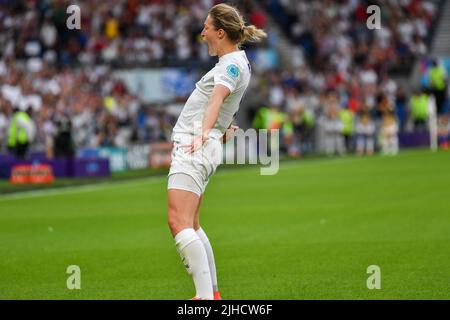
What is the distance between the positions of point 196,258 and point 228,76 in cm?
154

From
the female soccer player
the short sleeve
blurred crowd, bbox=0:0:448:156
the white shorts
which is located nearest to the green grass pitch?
the female soccer player

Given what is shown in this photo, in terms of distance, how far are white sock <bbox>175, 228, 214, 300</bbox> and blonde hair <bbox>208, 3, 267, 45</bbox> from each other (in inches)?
66.3

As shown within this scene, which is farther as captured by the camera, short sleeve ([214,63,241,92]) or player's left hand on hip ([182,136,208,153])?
short sleeve ([214,63,241,92])

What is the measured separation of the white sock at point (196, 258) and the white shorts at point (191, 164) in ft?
1.24

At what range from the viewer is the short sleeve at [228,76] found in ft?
30.0

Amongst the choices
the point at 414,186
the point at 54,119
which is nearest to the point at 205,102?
the point at 414,186

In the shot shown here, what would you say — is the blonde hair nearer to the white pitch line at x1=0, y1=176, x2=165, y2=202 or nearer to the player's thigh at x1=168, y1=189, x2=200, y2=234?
the player's thigh at x1=168, y1=189, x2=200, y2=234

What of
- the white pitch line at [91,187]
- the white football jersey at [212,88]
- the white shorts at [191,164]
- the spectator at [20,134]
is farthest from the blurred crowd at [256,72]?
the white shorts at [191,164]

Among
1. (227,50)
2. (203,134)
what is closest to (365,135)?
(227,50)

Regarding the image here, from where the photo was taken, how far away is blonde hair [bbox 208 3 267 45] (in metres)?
9.30

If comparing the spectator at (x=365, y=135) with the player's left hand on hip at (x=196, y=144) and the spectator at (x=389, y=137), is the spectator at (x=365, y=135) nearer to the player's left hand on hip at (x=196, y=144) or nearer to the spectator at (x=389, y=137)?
the spectator at (x=389, y=137)

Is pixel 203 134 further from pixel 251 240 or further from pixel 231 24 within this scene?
pixel 251 240

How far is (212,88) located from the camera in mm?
9273

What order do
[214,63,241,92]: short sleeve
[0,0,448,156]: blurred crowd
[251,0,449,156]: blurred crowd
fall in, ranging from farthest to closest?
[251,0,449,156]: blurred crowd, [0,0,448,156]: blurred crowd, [214,63,241,92]: short sleeve
